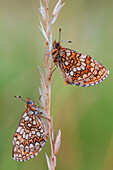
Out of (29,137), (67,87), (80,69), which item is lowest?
(29,137)

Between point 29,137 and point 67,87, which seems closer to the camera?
point 29,137

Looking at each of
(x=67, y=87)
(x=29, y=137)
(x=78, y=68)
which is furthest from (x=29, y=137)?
(x=67, y=87)

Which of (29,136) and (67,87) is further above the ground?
(67,87)

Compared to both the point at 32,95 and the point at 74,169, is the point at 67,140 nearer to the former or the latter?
the point at 74,169

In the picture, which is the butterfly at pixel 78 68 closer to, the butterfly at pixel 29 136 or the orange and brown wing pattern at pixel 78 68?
the orange and brown wing pattern at pixel 78 68

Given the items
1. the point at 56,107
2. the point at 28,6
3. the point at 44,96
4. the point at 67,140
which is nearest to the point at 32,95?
the point at 56,107

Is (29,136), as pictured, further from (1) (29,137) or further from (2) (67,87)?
(2) (67,87)
